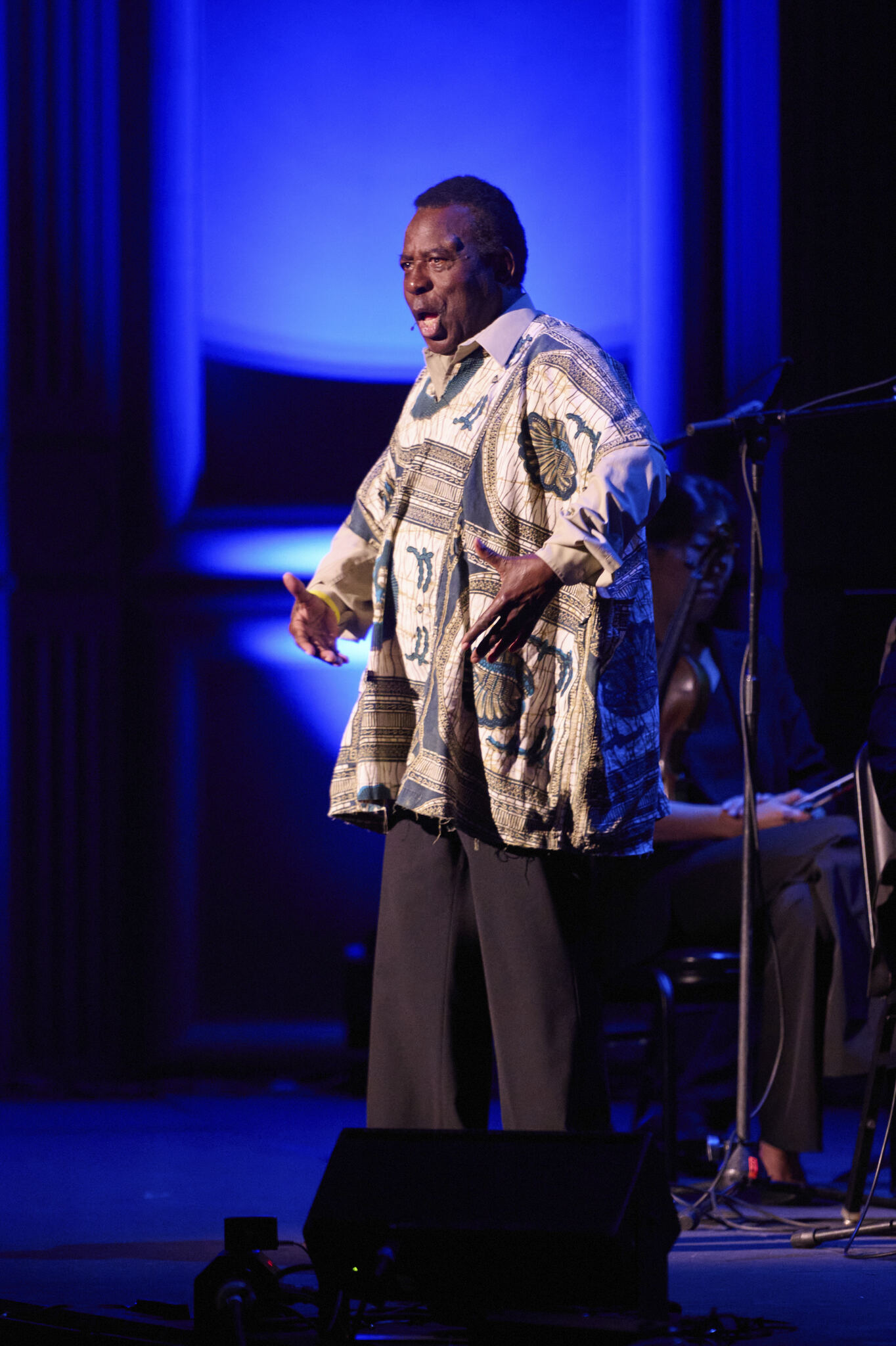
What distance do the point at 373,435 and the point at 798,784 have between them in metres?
1.56

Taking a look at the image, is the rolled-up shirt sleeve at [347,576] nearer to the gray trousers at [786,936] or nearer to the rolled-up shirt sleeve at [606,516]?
the rolled-up shirt sleeve at [606,516]

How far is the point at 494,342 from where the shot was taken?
86.0 inches

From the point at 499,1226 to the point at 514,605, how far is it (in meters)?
0.69

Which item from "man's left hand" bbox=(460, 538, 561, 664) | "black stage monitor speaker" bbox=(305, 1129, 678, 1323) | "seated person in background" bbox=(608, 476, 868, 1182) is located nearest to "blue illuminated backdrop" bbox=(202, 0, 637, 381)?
"seated person in background" bbox=(608, 476, 868, 1182)

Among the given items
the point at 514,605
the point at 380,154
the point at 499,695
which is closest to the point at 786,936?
the point at 499,695

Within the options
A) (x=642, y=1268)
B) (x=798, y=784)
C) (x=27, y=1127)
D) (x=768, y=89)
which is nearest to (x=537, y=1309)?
(x=642, y=1268)

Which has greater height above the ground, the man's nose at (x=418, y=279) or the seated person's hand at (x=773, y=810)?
the man's nose at (x=418, y=279)

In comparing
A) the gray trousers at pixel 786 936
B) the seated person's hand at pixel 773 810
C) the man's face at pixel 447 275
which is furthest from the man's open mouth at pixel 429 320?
the seated person's hand at pixel 773 810

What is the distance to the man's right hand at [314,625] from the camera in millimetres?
2352

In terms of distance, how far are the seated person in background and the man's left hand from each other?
83cm

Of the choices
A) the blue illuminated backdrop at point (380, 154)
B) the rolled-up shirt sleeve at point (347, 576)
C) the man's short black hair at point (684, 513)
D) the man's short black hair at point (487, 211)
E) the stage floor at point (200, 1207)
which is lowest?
the stage floor at point (200, 1207)

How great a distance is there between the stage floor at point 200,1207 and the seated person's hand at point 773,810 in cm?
68

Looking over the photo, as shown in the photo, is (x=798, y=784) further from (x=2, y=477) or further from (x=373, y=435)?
(x=2, y=477)

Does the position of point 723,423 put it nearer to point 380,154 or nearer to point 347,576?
point 347,576
